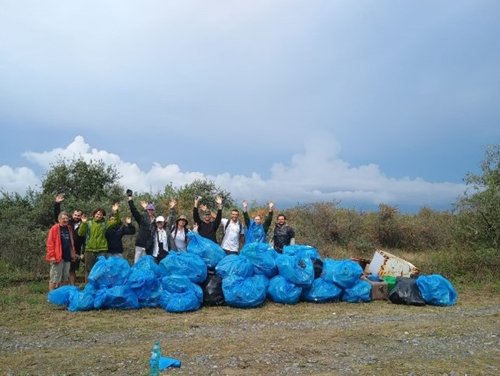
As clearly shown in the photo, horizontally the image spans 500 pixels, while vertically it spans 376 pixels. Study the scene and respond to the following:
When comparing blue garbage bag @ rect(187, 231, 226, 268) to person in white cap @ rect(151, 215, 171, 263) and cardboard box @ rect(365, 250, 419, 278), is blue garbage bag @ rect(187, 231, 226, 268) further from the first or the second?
cardboard box @ rect(365, 250, 419, 278)

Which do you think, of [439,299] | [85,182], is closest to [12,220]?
[85,182]

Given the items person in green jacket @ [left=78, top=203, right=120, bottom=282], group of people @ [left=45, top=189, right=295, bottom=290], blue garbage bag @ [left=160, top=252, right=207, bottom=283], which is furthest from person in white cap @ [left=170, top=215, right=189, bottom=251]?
person in green jacket @ [left=78, top=203, right=120, bottom=282]

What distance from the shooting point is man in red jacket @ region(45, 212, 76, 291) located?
279 inches

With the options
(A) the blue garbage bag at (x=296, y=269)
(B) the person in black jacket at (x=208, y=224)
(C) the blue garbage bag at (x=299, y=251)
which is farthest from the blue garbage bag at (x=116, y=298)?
(C) the blue garbage bag at (x=299, y=251)

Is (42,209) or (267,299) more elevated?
(42,209)

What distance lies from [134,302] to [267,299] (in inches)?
87.8

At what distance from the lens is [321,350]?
16.0 feet

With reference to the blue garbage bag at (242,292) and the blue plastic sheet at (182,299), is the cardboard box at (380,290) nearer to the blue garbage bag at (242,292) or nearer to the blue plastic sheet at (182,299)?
the blue garbage bag at (242,292)

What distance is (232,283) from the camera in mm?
7109

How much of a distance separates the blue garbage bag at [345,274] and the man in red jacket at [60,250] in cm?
453

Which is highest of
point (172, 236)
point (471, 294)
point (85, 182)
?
point (85, 182)

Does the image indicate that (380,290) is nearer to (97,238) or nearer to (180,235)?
(180,235)

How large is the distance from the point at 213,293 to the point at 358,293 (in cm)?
252

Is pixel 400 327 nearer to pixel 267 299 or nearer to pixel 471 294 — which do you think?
pixel 267 299
